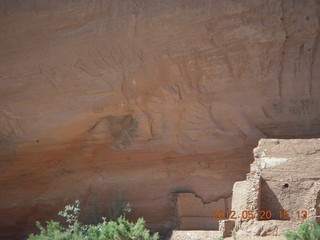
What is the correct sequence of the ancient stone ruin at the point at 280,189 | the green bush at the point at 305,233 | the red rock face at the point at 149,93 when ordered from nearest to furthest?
the green bush at the point at 305,233
the ancient stone ruin at the point at 280,189
the red rock face at the point at 149,93

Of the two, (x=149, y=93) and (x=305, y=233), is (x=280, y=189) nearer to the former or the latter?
(x=305, y=233)

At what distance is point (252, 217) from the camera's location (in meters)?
9.44

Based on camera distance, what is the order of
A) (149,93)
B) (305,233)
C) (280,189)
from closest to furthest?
(305,233)
(280,189)
(149,93)

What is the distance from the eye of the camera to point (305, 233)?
8.38m

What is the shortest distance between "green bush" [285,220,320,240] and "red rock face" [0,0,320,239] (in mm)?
2981

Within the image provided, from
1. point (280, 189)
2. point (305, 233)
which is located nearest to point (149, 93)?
point (280, 189)

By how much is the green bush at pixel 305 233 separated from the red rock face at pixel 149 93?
9.78 ft

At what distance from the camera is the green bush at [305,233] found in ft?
27.2

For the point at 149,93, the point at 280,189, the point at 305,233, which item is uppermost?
the point at 149,93

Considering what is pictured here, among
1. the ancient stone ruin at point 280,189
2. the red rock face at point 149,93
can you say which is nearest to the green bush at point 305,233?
the ancient stone ruin at point 280,189

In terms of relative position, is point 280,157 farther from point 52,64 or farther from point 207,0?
point 52,64

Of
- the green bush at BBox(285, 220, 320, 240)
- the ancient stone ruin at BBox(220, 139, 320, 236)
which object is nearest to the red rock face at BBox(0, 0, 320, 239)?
the ancient stone ruin at BBox(220, 139, 320, 236)

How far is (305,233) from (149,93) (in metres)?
4.57

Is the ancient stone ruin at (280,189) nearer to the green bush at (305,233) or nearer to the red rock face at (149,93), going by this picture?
the green bush at (305,233)
